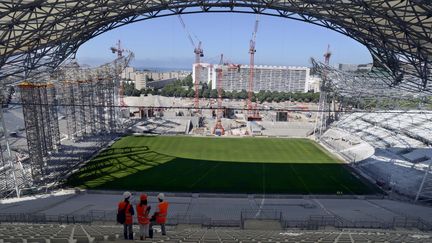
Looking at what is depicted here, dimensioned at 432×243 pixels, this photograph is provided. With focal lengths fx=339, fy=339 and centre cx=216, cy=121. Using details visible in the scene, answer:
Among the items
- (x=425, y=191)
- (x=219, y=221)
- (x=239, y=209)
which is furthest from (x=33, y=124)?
(x=425, y=191)

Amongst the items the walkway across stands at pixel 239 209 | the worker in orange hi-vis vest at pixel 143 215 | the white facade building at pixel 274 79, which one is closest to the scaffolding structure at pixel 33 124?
the walkway across stands at pixel 239 209

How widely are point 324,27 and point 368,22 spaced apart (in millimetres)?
3742

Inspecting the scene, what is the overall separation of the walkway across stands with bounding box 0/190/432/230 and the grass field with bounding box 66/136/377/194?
1908mm

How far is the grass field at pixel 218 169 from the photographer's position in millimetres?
28641

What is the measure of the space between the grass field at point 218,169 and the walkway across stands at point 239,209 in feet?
6.26

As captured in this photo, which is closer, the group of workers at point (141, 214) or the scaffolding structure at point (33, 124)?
the group of workers at point (141, 214)

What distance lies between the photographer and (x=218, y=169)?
33.4 meters

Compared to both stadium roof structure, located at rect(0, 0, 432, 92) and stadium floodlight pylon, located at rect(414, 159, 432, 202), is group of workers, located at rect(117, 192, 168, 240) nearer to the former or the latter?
stadium roof structure, located at rect(0, 0, 432, 92)

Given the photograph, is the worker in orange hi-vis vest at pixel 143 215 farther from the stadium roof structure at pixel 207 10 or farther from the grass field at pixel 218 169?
the grass field at pixel 218 169

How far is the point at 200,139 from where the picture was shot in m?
49.6

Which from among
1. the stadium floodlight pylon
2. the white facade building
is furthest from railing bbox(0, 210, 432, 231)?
the white facade building

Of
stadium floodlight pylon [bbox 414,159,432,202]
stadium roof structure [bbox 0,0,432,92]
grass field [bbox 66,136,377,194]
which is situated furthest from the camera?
grass field [bbox 66,136,377,194]

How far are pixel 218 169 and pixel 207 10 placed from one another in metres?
16.4

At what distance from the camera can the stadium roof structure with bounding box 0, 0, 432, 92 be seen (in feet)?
56.8
